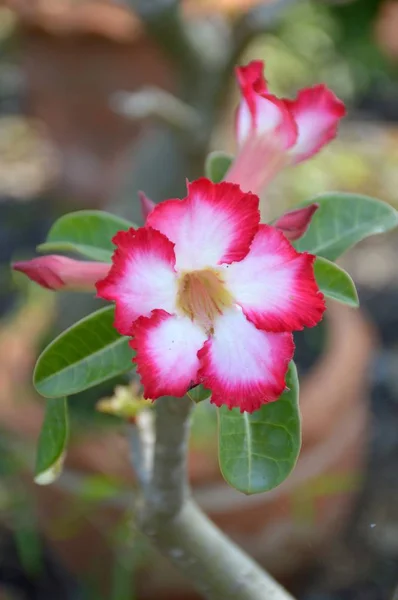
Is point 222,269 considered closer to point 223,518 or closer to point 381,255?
point 223,518

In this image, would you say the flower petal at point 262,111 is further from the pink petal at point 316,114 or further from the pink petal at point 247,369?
the pink petal at point 247,369

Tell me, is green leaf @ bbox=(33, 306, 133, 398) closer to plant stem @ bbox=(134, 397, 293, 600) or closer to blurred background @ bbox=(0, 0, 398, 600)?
plant stem @ bbox=(134, 397, 293, 600)

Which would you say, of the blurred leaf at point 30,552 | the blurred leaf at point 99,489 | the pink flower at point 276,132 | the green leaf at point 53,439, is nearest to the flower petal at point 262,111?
the pink flower at point 276,132

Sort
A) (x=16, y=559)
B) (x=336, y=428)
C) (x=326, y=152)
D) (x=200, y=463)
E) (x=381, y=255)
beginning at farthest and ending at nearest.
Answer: (x=326, y=152) → (x=381, y=255) → (x=16, y=559) → (x=336, y=428) → (x=200, y=463)

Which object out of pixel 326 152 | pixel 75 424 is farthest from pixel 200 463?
pixel 326 152

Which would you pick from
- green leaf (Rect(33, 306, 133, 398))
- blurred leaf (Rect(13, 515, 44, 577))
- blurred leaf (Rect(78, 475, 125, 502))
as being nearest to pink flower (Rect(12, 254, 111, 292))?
green leaf (Rect(33, 306, 133, 398))

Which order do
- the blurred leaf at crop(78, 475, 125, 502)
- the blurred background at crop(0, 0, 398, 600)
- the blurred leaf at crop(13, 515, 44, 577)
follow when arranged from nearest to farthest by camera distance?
the blurred leaf at crop(78, 475, 125, 502)
the blurred background at crop(0, 0, 398, 600)
the blurred leaf at crop(13, 515, 44, 577)
